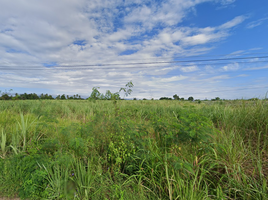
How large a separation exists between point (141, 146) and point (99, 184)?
1084 millimetres

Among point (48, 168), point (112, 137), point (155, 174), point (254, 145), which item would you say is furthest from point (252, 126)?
point (48, 168)

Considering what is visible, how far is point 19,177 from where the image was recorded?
269 centimetres

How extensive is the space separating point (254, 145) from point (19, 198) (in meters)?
5.12

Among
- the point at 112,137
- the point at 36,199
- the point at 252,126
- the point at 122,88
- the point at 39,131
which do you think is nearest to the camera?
the point at 36,199

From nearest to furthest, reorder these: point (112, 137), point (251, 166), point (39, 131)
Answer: point (251, 166) < point (112, 137) < point (39, 131)

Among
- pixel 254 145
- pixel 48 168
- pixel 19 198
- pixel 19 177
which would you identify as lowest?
pixel 19 198

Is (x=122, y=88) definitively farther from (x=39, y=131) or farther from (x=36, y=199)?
(x=36, y=199)

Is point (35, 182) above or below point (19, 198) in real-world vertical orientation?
above

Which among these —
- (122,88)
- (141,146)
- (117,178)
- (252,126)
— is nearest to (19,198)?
(117,178)

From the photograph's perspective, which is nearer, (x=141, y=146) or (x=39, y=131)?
(x=141, y=146)

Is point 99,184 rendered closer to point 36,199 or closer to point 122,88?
point 36,199

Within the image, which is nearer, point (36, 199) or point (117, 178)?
point (36, 199)

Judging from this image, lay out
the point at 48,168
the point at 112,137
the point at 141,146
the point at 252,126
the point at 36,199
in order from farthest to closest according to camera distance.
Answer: the point at 252,126 → the point at 112,137 → the point at 141,146 → the point at 48,168 → the point at 36,199

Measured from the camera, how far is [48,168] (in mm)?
2557
